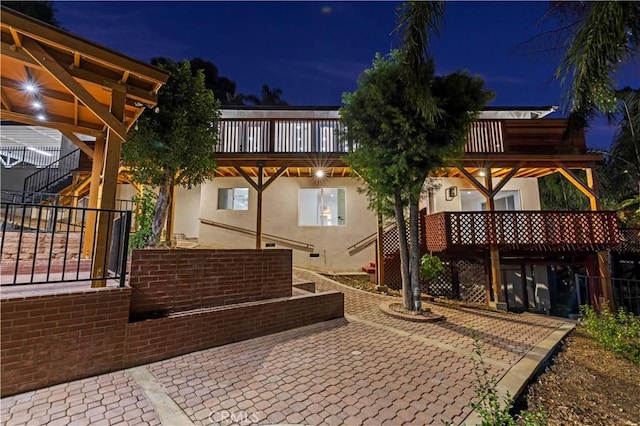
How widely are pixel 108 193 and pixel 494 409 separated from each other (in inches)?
206

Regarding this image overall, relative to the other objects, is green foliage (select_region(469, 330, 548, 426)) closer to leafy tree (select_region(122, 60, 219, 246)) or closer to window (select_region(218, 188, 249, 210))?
leafy tree (select_region(122, 60, 219, 246))

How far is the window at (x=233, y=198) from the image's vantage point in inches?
423

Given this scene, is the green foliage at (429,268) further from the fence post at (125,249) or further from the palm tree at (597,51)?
the fence post at (125,249)

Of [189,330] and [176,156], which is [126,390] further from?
[176,156]

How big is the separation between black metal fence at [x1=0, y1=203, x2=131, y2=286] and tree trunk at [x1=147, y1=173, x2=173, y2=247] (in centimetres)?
63

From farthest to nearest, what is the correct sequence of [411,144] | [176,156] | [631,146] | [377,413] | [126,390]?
[631,146], [411,144], [176,156], [126,390], [377,413]

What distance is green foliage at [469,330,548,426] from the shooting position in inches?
82.9

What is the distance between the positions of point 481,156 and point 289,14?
2143 cm

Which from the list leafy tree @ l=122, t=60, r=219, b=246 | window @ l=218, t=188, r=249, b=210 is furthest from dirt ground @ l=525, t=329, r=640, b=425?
window @ l=218, t=188, r=249, b=210

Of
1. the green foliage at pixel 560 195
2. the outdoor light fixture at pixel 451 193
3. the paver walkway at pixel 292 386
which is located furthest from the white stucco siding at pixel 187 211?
the green foliage at pixel 560 195

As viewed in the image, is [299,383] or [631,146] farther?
→ [631,146]

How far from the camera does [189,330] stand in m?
3.85

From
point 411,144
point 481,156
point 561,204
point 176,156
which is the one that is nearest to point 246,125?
point 176,156

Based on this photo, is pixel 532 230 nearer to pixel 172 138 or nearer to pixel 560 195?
pixel 172 138
